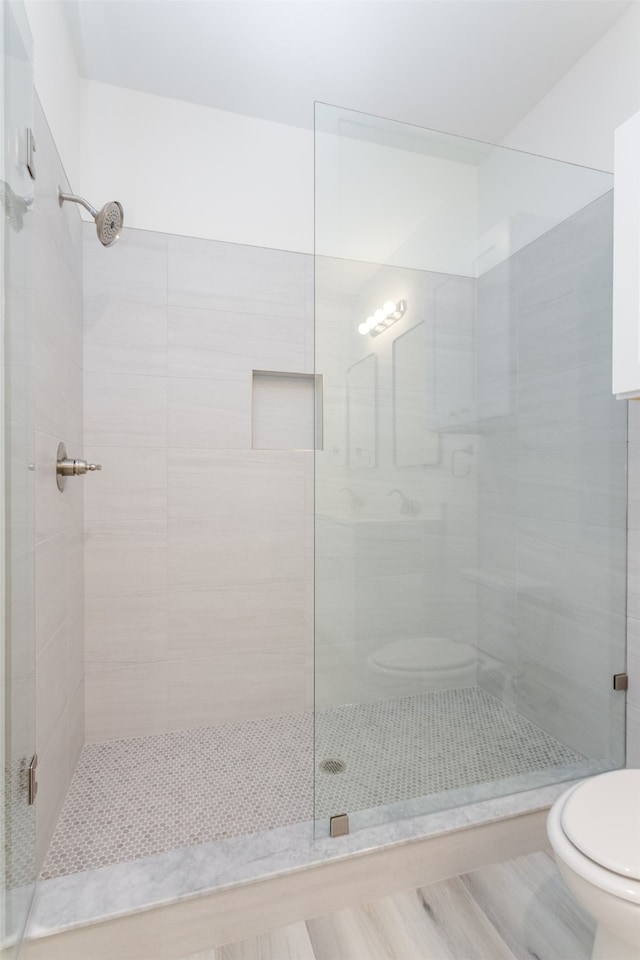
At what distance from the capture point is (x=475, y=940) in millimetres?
1220

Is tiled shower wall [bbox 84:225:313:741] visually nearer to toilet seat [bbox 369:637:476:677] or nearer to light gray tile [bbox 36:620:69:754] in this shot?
light gray tile [bbox 36:620:69:754]

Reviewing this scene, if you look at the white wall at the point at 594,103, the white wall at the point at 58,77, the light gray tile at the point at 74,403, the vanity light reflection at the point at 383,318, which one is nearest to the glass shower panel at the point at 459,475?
the vanity light reflection at the point at 383,318

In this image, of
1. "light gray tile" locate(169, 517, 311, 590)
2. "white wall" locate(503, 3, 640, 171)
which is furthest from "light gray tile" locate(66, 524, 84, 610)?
"white wall" locate(503, 3, 640, 171)

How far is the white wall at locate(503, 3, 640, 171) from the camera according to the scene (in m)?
1.69

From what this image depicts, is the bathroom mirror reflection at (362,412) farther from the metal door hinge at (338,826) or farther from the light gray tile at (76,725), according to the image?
the light gray tile at (76,725)

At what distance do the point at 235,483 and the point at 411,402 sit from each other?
97cm

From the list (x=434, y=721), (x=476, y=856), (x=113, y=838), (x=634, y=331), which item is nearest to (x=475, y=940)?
(x=476, y=856)

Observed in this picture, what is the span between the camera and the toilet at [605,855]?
93 centimetres

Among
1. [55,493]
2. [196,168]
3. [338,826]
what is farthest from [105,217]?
[338,826]

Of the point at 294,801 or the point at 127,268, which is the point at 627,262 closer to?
the point at 127,268

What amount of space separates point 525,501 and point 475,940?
1157mm

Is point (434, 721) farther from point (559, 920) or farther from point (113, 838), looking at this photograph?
point (113, 838)

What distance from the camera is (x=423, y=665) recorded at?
4.91ft

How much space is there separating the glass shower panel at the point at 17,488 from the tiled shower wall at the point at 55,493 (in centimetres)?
16
